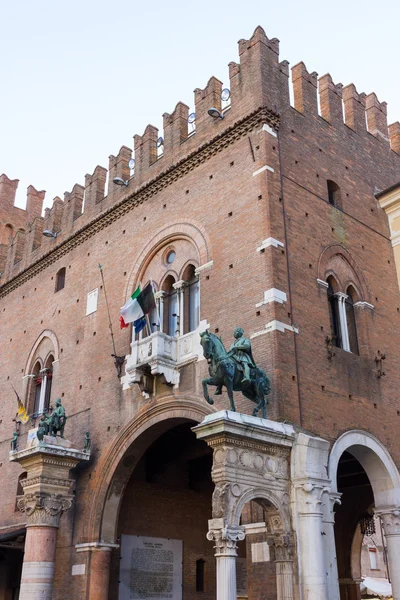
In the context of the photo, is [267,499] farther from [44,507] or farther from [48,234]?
[48,234]

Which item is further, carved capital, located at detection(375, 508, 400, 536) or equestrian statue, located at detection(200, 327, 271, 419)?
carved capital, located at detection(375, 508, 400, 536)

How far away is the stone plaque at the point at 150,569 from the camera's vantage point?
521 inches

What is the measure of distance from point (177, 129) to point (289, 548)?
892 cm

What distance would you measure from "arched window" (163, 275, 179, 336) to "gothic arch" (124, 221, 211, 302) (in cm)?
79

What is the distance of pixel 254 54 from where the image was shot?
13.3m

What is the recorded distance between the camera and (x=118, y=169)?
16.1 m

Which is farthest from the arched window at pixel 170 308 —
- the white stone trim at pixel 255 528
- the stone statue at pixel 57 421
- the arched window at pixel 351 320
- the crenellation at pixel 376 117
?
the crenellation at pixel 376 117

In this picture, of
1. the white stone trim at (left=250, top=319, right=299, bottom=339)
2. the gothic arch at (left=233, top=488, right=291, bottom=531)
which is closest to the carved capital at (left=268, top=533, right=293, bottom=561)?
the gothic arch at (left=233, top=488, right=291, bottom=531)

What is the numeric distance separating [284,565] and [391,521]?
272cm

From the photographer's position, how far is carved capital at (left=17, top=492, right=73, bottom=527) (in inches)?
488

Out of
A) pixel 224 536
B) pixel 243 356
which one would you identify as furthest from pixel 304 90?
pixel 224 536

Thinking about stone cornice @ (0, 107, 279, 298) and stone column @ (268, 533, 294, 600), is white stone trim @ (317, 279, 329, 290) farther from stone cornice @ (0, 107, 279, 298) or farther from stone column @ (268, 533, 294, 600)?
stone column @ (268, 533, 294, 600)

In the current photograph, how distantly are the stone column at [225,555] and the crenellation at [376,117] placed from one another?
33.8 feet

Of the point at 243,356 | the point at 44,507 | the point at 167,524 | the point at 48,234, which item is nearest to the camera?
the point at 243,356
